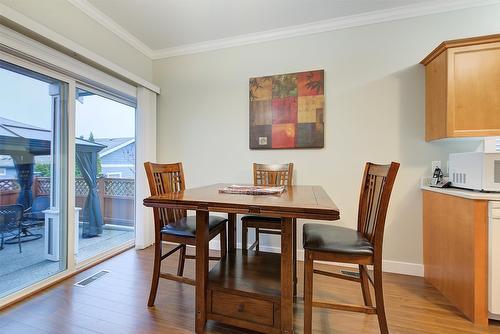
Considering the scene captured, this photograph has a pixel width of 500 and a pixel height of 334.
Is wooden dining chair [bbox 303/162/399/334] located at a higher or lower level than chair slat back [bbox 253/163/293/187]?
lower

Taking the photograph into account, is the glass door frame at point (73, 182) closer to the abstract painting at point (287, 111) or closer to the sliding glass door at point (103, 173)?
the sliding glass door at point (103, 173)

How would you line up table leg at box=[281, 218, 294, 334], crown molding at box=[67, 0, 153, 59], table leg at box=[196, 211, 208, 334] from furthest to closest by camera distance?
crown molding at box=[67, 0, 153, 59], table leg at box=[196, 211, 208, 334], table leg at box=[281, 218, 294, 334]

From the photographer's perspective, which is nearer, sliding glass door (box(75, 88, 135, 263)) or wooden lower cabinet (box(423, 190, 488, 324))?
wooden lower cabinet (box(423, 190, 488, 324))

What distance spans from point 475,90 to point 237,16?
215cm

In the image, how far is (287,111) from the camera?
8.68ft

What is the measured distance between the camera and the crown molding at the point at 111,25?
2201 millimetres

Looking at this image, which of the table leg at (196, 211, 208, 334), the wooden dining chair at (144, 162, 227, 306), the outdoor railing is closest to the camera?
the table leg at (196, 211, 208, 334)

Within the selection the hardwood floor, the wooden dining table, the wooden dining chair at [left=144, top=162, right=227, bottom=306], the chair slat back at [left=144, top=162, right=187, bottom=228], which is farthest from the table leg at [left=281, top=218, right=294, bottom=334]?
the chair slat back at [left=144, top=162, right=187, bottom=228]

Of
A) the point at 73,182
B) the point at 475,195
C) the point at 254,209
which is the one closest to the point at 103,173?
the point at 73,182

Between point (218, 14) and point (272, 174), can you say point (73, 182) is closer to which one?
point (272, 174)

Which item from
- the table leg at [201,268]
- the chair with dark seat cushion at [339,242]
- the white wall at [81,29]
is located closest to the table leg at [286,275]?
the chair with dark seat cushion at [339,242]

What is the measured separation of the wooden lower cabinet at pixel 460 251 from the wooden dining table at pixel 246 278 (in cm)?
109

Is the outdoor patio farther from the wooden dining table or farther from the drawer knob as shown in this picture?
the drawer knob

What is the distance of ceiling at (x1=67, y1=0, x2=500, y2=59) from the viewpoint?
2.23 meters
